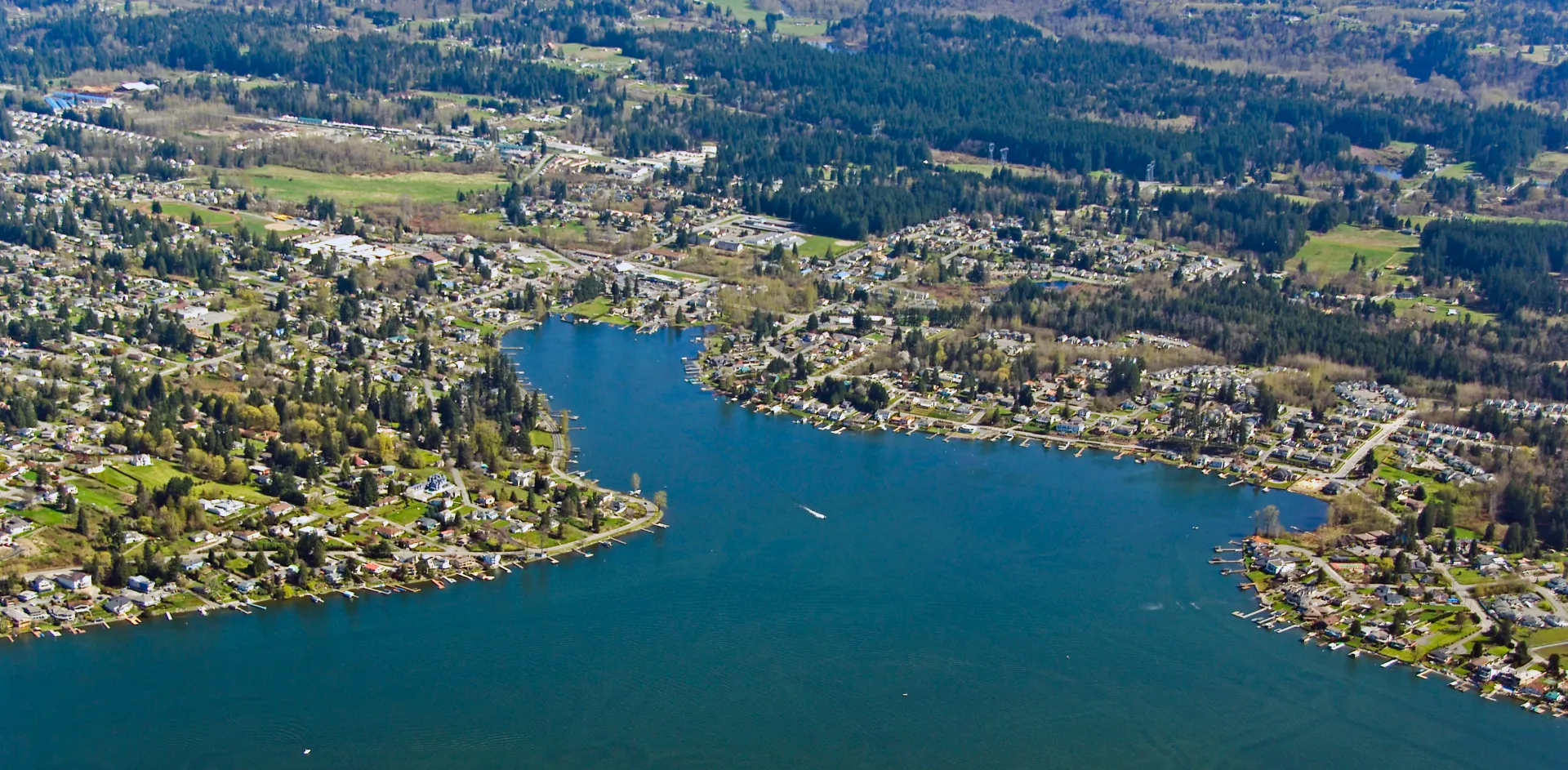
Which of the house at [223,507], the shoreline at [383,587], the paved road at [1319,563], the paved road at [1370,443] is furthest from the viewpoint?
the paved road at [1370,443]

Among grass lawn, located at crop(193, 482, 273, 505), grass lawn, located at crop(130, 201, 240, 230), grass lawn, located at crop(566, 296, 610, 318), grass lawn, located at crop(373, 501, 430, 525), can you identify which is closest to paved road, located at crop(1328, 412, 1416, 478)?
grass lawn, located at crop(373, 501, 430, 525)

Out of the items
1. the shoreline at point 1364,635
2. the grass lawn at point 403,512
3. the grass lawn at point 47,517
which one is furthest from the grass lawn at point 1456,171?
the grass lawn at point 47,517

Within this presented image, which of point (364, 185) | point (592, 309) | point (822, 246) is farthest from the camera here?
point (364, 185)

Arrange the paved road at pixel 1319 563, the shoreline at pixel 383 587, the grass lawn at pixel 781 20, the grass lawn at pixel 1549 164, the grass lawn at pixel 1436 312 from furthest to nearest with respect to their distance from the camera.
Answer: the grass lawn at pixel 781 20 → the grass lawn at pixel 1549 164 → the grass lawn at pixel 1436 312 → the paved road at pixel 1319 563 → the shoreline at pixel 383 587

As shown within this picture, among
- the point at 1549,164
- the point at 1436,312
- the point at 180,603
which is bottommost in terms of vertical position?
the point at 180,603

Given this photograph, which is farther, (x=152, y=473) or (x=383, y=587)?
(x=152, y=473)

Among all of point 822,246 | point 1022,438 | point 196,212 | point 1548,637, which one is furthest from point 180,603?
point 822,246

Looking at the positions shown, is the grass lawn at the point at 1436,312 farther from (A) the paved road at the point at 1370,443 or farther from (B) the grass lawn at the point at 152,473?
(B) the grass lawn at the point at 152,473

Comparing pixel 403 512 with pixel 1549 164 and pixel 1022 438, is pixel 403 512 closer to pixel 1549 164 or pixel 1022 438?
pixel 1022 438
